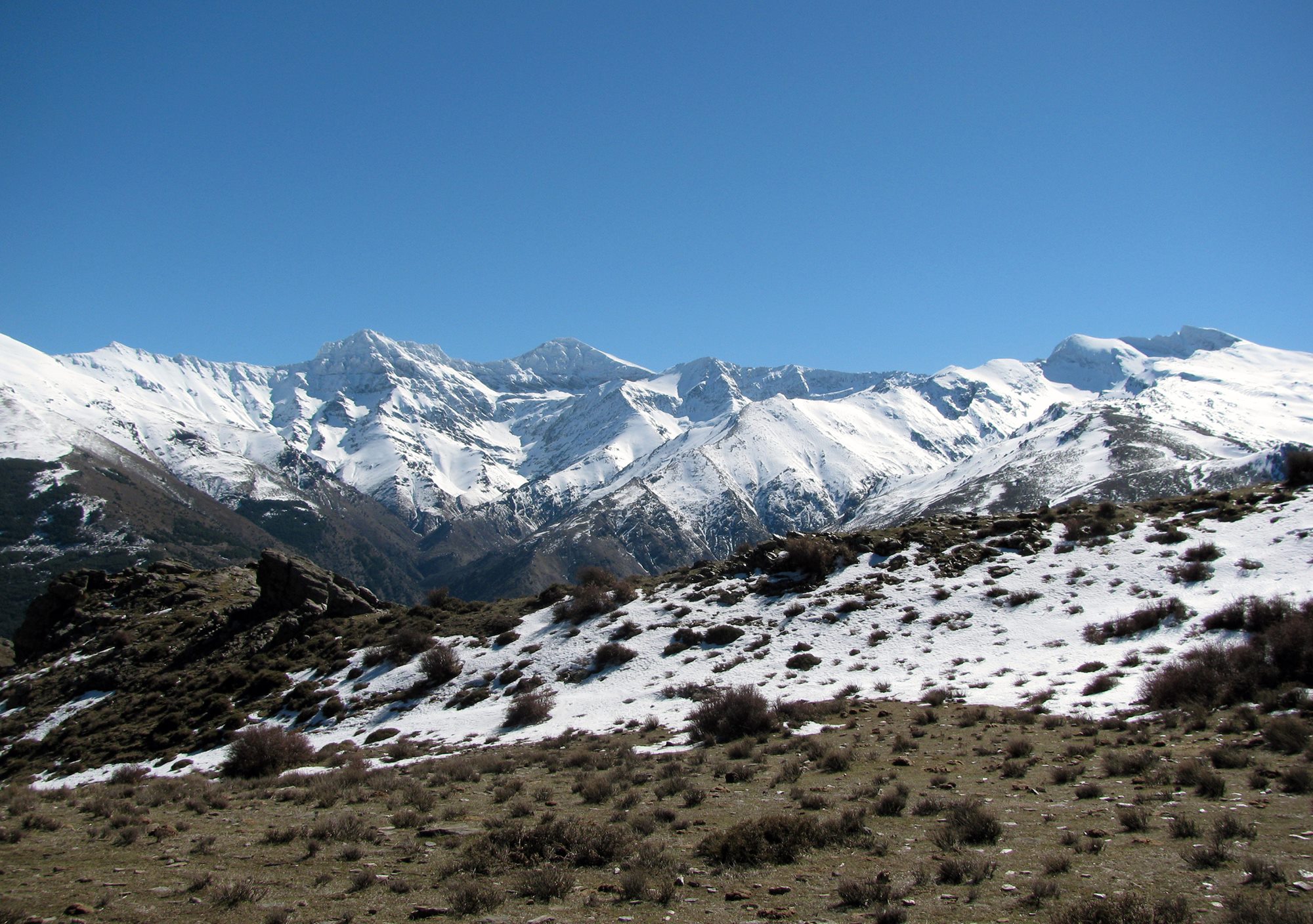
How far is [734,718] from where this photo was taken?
61.9 feet

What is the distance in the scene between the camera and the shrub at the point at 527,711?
23.6 m

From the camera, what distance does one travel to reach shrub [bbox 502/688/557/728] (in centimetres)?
2364

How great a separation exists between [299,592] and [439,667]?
50.6ft

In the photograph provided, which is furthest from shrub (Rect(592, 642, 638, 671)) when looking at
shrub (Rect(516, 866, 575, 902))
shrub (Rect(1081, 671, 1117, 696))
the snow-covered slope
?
shrub (Rect(516, 866, 575, 902))

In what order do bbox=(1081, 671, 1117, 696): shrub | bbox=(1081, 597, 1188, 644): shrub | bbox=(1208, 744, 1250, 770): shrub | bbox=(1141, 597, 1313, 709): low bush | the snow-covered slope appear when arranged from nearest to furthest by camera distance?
1. bbox=(1208, 744, 1250, 770): shrub
2. bbox=(1141, 597, 1313, 709): low bush
3. bbox=(1081, 671, 1117, 696): shrub
4. the snow-covered slope
5. bbox=(1081, 597, 1188, 644): shrub

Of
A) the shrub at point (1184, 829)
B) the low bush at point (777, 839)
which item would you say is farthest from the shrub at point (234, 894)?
the shrub at point (1184, 829)

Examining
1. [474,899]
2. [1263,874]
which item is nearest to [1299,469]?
[1263,874]

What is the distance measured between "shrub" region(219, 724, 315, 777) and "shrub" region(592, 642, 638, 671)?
10.3 m

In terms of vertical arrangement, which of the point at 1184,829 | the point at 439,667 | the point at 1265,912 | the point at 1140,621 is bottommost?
the point at 1184,829

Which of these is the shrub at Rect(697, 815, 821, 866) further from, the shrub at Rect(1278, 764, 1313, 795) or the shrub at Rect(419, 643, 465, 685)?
the shrub at Rect(419, 643, 465, 685)

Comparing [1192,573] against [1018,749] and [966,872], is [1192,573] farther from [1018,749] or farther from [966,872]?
[966,872]

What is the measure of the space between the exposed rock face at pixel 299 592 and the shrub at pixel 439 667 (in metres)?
12.6

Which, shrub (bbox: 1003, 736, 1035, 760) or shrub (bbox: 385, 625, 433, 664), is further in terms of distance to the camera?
shrub (bbox: 385, 625, 433, 664)

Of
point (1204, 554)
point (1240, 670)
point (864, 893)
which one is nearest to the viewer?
point (864, 893)
